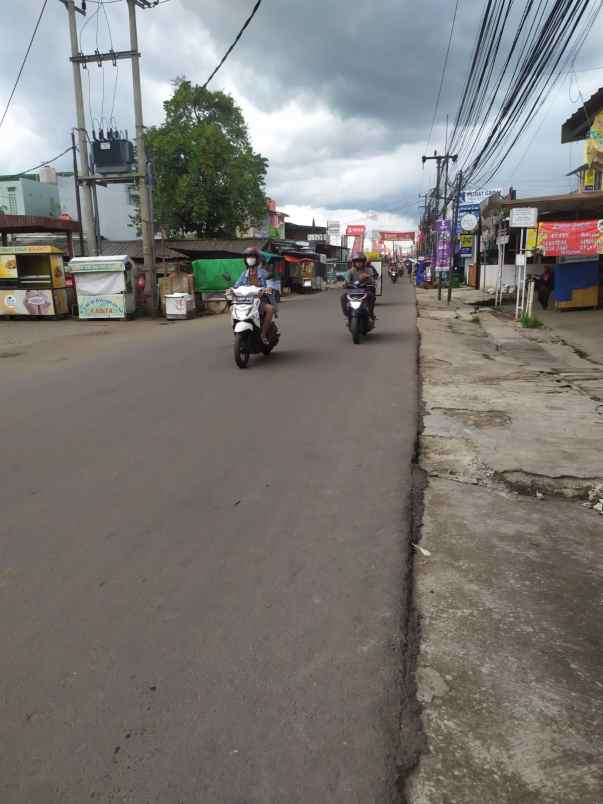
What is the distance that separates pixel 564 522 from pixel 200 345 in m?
9.91

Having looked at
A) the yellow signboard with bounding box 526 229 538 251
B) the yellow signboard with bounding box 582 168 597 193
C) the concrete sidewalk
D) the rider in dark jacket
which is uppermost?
the yellow signboard with bounding box 582 168 597 193

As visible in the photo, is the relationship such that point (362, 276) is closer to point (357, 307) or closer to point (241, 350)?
point (357, 307)

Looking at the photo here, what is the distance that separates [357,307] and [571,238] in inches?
363

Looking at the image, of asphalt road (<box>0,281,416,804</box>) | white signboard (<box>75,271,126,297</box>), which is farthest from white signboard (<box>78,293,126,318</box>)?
asphalt road (<box>0,281,416,804</box>)

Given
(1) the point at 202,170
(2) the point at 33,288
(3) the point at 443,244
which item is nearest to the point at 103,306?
(2) the point at 33,288

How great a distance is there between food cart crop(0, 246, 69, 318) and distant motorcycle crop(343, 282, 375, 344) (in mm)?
13164

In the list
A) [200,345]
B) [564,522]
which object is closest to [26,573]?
[564,522]

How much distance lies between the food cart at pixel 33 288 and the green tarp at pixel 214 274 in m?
5.45

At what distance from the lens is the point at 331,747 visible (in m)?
1.85

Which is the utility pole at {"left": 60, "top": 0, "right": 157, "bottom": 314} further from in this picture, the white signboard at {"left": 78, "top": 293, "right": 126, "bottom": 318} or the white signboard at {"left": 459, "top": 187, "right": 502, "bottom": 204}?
the white signboard at {"left": 459, "top": 187, "right": 502, "bottom": 204}

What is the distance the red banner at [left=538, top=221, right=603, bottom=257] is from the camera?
56.2ft

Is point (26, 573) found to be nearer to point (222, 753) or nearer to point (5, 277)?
point (222, 753)

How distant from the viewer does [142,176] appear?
20.3 metres

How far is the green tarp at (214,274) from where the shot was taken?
2467 centimetres
